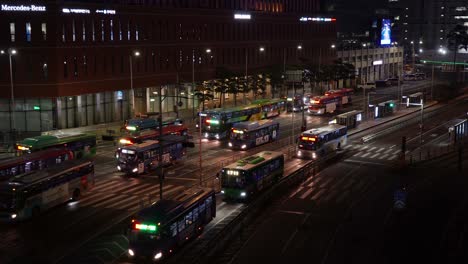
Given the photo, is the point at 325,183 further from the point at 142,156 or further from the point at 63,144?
the point at 63,144

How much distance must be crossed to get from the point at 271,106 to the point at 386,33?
297ft

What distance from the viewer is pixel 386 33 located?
170 m

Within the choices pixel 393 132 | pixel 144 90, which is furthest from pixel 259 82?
pixel 393 132

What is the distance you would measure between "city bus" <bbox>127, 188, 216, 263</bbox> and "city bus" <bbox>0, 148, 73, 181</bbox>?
19188 millimetres

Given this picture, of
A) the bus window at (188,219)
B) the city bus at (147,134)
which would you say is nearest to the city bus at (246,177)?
the bus window at (188,219)

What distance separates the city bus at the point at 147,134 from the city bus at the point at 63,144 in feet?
11.4

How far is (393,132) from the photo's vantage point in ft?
270

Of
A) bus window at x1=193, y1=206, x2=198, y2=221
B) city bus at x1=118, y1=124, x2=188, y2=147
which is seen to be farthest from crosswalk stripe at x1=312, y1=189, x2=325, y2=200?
city bus at x1=118, y1=124, x2=188, y2=147

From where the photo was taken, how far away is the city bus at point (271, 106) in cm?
8954

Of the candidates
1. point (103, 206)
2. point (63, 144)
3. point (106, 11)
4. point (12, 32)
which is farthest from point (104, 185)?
point (106, 11)

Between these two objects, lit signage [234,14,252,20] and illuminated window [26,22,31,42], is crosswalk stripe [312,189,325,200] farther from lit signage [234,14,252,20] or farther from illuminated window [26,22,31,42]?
lit signage [234,14,252,20]

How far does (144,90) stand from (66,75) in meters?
17.7

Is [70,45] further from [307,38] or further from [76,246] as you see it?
[307,38]

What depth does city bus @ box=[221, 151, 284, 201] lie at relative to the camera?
148 feet
